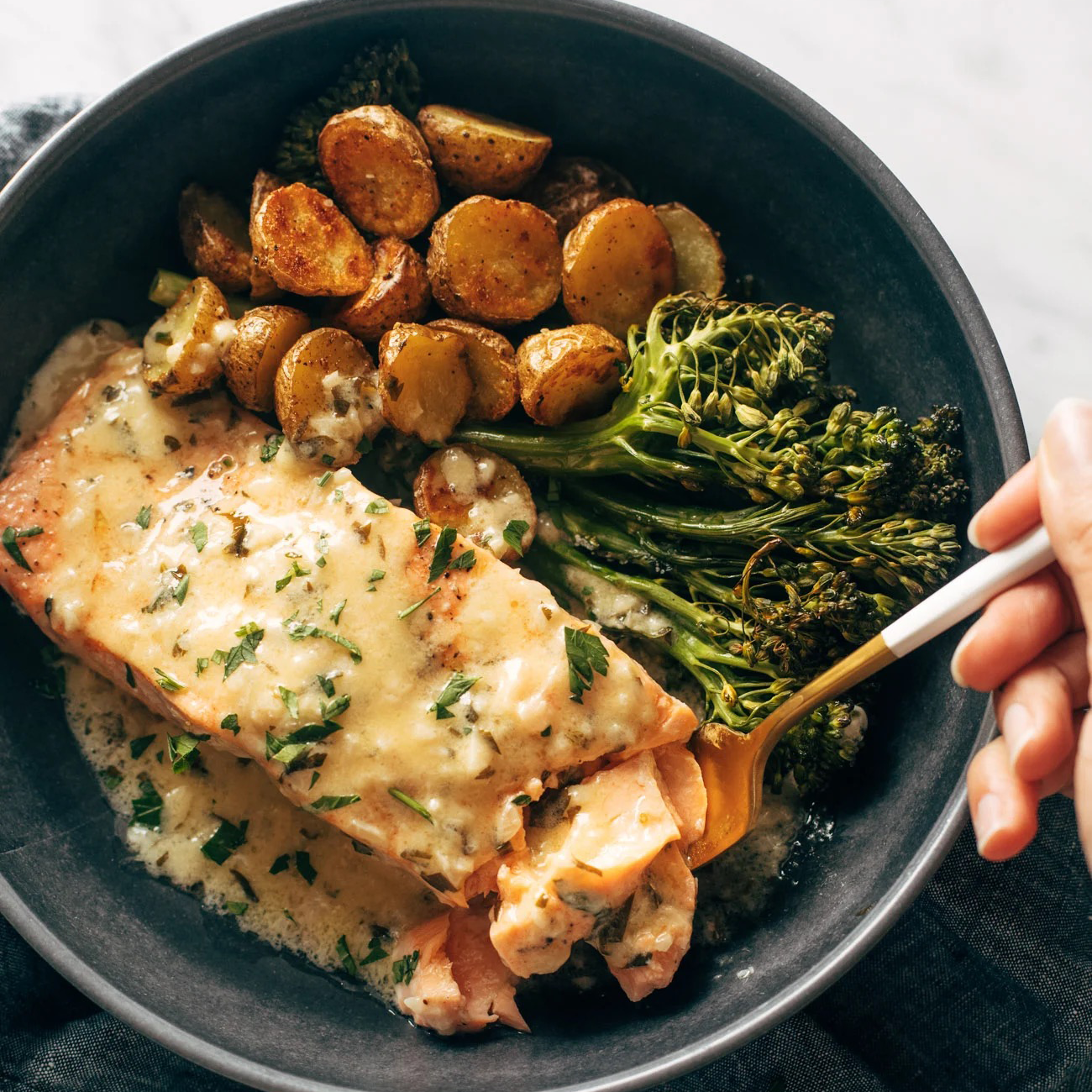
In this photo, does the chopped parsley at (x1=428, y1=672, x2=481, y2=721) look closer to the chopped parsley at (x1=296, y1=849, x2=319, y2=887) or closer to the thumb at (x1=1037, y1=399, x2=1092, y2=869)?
the chopped parsley at (x1=296, y1=849, x2=319, y2=887)

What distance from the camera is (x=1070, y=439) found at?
165 cm

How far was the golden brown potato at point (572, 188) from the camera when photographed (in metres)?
2.41

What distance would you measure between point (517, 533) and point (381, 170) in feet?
2.78

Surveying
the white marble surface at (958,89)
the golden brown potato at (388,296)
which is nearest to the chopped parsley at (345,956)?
the golden brown potato at (388,296)

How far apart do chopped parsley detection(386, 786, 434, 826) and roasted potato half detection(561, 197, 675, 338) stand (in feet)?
3.59

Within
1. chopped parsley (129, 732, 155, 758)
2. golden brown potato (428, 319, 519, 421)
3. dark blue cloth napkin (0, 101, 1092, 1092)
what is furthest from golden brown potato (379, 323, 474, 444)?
dark blue cloth napkin (0, 101, 1092, 1092)

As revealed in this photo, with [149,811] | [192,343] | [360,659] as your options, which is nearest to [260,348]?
[192,343]

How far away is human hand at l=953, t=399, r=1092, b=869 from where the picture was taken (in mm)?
1748

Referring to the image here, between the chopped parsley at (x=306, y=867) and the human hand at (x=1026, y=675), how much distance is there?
4.57 feet

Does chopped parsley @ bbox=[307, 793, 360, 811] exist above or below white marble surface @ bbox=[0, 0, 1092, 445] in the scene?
below

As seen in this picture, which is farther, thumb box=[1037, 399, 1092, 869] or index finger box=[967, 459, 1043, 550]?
index finger box=[967, 459, 1043, 550]

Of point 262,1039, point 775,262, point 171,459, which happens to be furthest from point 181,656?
point 775,262

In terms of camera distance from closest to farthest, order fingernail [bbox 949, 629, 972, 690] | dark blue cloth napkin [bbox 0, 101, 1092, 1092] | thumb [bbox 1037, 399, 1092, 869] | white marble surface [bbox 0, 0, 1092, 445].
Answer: thumb [bbox 1037, 399, 1092, 869]
fingernail [bbox 949, 629, 972, 690]
dark blue cloth napkin [bbox 0, 101, 1092, 1092]
white marble surface [bbox 0, 0, 1092, 445]

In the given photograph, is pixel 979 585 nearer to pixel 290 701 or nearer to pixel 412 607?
pixel 412 607
